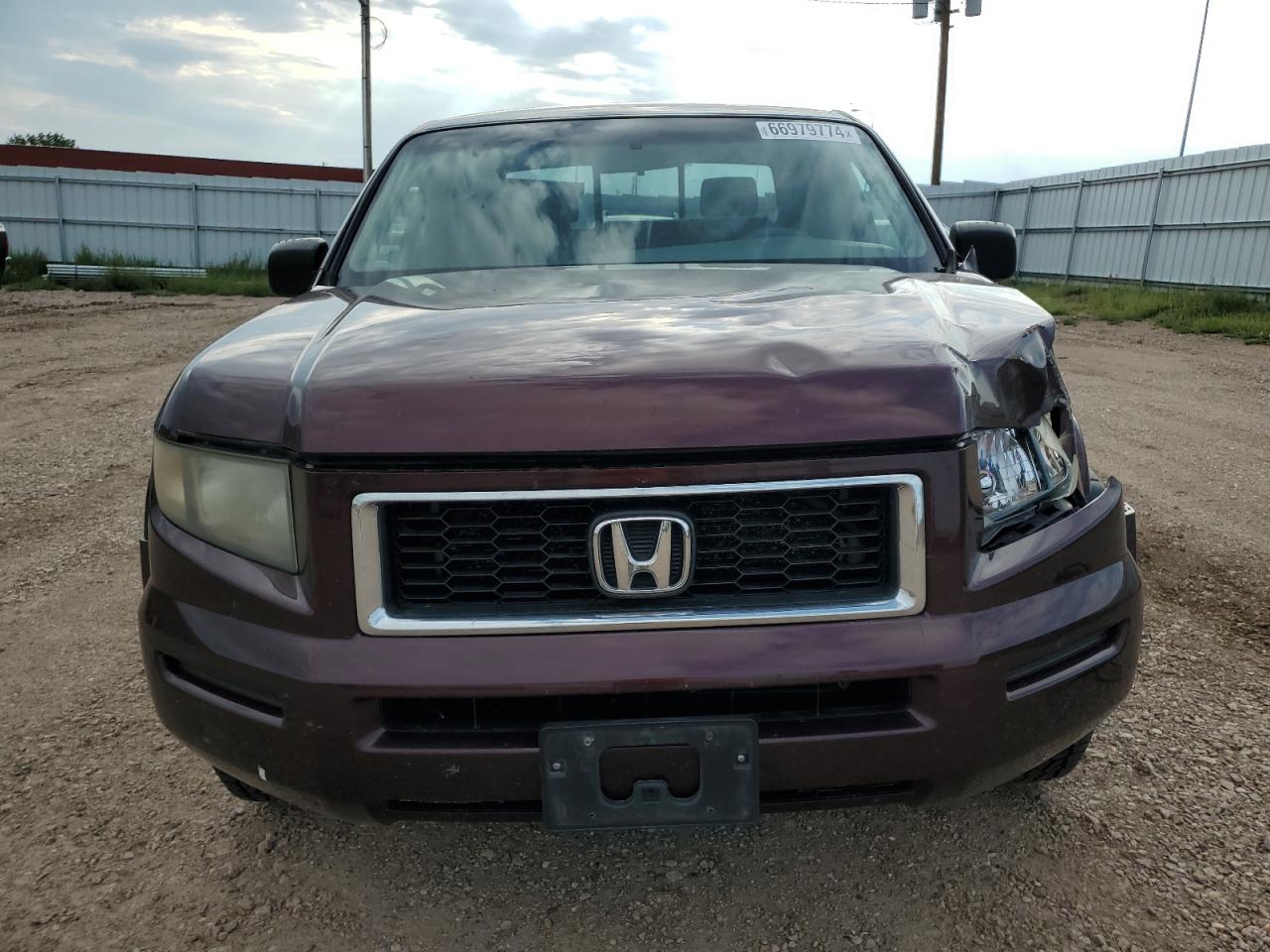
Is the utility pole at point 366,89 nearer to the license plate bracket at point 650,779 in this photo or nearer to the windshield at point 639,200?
the windshield at point 639,200

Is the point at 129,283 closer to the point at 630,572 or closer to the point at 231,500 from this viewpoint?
the point at 231,500

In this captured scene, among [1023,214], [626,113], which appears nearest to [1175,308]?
[1023,214]

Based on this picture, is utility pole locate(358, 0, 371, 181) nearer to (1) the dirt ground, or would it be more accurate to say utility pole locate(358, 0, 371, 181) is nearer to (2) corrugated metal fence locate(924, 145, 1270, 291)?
(2) corrugated metal fence locate(924, 145, 1270, 291)

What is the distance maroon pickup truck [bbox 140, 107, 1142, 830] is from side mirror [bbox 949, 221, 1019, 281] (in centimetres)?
125

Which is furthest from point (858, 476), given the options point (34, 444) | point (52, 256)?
point (52, 256)

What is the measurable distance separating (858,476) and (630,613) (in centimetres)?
41

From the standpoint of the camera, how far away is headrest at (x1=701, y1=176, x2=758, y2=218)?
2758 mm

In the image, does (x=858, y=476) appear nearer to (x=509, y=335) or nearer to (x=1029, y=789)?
(x=509, y=335)

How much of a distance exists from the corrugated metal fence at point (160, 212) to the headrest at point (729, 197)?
841 inches

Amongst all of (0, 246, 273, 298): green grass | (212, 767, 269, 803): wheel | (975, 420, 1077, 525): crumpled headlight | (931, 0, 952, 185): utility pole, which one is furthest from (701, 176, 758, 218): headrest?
(931, 0, 952, 185): utility pole

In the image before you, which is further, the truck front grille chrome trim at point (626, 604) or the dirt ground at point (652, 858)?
the dirt ground at point (652, 858)

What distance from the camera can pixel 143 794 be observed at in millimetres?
2414

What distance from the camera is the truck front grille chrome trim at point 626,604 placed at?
1559 millimetres

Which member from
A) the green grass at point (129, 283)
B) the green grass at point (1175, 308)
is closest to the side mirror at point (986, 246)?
the green grass at point (1175, 308)
